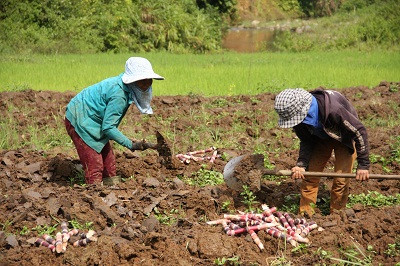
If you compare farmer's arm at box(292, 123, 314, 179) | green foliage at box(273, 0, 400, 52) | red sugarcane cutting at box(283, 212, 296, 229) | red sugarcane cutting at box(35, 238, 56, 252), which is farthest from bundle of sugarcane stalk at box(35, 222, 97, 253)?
green foliage at box(273, 0, 400, 52)

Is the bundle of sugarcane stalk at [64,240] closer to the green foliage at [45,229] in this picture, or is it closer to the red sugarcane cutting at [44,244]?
the red sugarcane cutting at [44,244]

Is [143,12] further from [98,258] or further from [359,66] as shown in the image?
[98,258]

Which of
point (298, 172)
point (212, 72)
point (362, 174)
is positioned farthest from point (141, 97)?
point (212, 72)

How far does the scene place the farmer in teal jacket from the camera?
20.6 ft

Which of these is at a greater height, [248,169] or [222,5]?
[248,169]

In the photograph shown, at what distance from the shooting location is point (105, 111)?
255 inches

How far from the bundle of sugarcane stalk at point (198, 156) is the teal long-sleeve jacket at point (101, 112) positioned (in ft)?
4.18

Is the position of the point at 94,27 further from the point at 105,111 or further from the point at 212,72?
the point at 105,111

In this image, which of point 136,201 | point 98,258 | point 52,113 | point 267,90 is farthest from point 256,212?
point 267,90

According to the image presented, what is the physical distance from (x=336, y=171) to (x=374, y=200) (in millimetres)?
546

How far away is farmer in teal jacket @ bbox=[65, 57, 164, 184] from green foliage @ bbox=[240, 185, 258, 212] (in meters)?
1.12

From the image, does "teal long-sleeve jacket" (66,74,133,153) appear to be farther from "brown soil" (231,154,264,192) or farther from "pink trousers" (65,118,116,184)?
"brown soil" (231,154,264,192)

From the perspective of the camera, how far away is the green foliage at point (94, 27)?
20.5 meters

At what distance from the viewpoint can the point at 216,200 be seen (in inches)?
239
